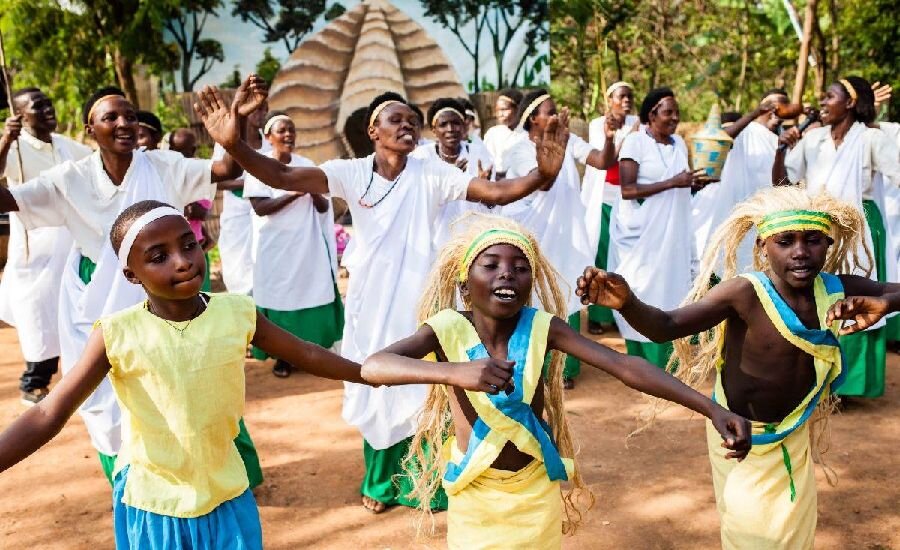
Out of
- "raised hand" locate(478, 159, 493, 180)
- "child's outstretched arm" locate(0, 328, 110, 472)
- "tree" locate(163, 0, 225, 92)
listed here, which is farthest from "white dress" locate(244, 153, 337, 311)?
"tree" locate(163, 0, 225, 92)

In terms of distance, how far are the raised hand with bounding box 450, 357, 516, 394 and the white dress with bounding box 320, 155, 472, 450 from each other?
1838 millimetres

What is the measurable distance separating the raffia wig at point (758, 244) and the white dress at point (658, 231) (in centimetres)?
252

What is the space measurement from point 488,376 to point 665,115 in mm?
4284

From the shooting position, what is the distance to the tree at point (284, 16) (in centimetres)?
1422

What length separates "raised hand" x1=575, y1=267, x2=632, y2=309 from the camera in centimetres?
254

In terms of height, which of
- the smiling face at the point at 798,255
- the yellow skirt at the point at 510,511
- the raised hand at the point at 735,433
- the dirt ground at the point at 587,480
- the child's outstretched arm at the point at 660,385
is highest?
the smiling face at the point at 798,255

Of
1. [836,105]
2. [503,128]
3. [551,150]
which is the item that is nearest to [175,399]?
[551,150]

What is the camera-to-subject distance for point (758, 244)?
130 inches

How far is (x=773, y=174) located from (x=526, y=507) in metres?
5.02

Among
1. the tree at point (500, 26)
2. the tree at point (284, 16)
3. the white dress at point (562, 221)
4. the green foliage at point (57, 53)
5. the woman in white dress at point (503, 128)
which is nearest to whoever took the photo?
the white dress at point (562, 221)

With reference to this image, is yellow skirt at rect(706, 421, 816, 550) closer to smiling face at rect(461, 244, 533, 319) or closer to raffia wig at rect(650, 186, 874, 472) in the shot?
raffia wig at rect(650, 186, 874, 472)

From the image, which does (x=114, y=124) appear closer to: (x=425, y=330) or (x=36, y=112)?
(x=425, y=330)

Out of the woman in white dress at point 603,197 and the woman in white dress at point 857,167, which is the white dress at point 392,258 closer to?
the woman in white dress at point 857,167

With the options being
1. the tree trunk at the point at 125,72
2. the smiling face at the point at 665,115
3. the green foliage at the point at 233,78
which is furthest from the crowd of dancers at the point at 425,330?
the green foliage at the point at 233,78
